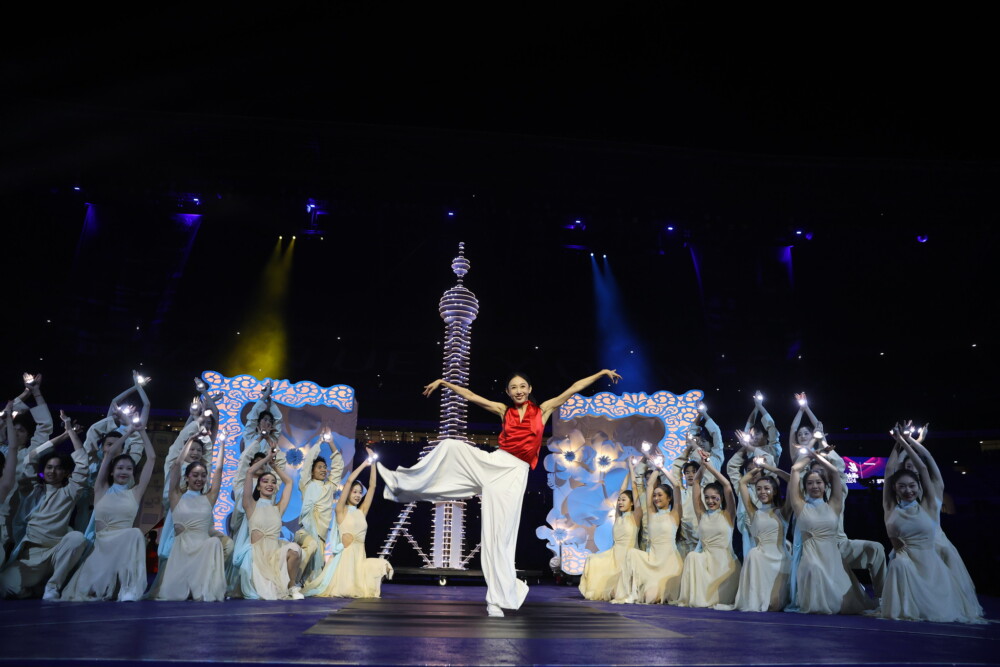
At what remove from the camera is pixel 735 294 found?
476 inches

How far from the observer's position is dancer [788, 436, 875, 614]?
5.59 metres

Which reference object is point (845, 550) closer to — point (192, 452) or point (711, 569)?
point (711, 569)

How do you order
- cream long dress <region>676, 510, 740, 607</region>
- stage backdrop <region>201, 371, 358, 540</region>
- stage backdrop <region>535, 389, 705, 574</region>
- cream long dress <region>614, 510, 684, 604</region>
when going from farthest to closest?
stage backdrop <region>535, 389, 705, 574</region>
stage backdrop <region>201, 371, 358, 540</region>
cream long dress <region>614, 510, 684, 604</region>
cream long dress <region>676, 510, 740, 607</region>

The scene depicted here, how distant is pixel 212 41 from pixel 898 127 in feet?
25.1

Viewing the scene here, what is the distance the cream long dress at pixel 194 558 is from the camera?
18.0 ft

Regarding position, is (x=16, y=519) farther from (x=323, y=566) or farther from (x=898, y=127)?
(x=898, y=127)

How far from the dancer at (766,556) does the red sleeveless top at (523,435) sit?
109 inches

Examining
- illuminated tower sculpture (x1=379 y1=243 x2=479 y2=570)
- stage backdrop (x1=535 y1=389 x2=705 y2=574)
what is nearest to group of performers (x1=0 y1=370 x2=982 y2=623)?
stage backdrop (x1=535 y1=389 x2=705 y2=574)

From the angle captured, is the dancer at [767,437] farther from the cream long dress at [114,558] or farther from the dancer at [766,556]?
the cream long dress at [114,558]

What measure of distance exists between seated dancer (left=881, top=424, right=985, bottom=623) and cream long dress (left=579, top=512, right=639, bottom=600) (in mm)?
2483

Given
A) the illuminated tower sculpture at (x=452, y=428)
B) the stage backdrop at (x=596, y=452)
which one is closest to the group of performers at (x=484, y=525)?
the stage backdrop at (x=596, y=452)

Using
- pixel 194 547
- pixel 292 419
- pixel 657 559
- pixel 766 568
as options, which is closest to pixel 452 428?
pixel 292 419

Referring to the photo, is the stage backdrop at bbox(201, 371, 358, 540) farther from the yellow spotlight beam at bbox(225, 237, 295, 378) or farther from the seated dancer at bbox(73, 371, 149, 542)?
the yellow spotlight beam at bbox(225, 237, 295, 378)

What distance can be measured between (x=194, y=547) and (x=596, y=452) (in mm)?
5148
